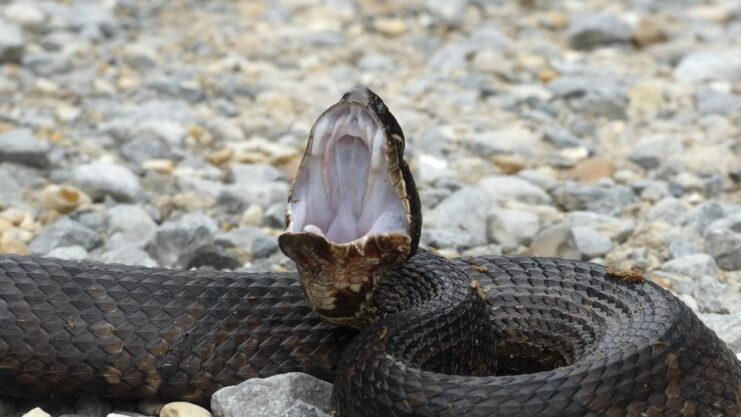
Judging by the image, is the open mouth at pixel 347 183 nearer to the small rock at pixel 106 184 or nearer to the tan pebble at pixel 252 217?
the tan pebble at pixel 252 217

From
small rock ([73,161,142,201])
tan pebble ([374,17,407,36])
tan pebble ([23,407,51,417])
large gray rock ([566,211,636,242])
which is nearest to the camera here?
tan pebble ([23,407,51,417])

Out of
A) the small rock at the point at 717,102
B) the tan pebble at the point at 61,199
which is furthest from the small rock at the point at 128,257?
the small rock at the point at 717,102

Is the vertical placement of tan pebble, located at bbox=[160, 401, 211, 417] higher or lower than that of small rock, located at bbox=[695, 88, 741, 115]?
higher

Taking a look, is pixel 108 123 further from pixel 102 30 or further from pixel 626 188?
pixel 626 188

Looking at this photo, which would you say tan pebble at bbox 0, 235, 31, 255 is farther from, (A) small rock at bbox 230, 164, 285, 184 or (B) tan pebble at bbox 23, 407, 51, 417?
(B) tan pebble at bbox 23, 407, 51, 417

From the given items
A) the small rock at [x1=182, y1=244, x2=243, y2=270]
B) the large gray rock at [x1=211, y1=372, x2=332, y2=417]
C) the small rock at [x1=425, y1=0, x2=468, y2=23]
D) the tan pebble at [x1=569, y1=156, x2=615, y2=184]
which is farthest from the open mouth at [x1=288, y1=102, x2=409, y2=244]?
the small rock at [x1=425, y1=0, x2=468, y2=23]

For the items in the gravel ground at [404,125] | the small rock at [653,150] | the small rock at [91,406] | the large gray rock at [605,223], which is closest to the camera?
the small rock at [91,406]
